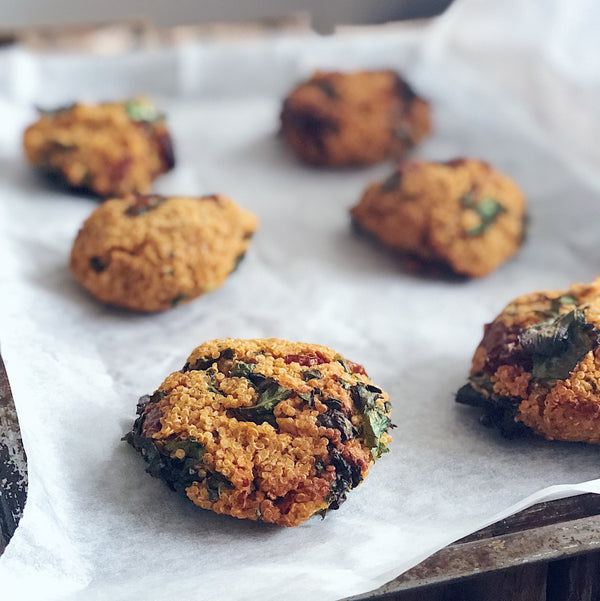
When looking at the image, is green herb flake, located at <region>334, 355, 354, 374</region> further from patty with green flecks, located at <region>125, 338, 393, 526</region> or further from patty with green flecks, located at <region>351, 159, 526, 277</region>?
patty with green flecks, located at <region>351, 159, 526, 277</region>

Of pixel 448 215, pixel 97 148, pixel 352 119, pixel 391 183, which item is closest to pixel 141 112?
pixel 97 148

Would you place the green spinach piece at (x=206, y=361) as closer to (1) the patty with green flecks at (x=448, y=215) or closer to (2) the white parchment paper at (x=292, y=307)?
(2) the white parchment paper at (x=292, y=307)

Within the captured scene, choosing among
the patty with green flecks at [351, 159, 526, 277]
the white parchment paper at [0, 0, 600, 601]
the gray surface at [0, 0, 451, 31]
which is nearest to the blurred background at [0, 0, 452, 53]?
the gray surface at [0, 0, 451, 31]

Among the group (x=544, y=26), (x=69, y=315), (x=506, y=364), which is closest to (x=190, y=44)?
(x=544, y=26)

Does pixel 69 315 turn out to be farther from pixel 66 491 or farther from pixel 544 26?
pixel 544 26

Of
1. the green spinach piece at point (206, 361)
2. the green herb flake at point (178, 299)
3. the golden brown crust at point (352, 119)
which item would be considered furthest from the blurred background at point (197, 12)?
the green spinach piece at point (206, 361)

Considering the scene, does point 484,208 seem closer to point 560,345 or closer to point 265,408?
point 560,345
